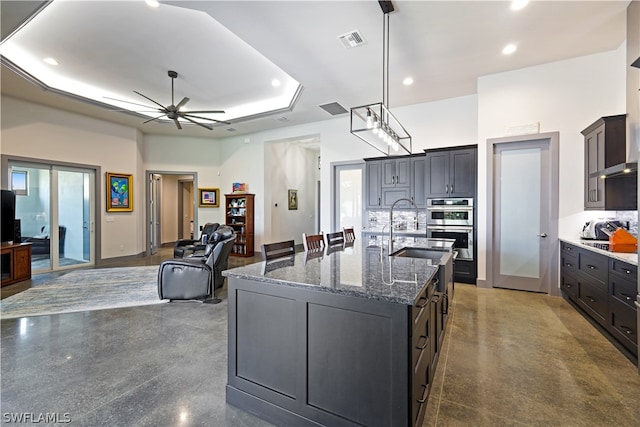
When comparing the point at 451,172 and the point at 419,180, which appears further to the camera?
the point at 419,180

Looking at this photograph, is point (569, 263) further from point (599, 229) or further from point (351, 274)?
point (351, 274)

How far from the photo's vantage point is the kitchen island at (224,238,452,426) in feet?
4.64

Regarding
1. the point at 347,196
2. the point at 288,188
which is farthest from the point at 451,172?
the point at 288,188

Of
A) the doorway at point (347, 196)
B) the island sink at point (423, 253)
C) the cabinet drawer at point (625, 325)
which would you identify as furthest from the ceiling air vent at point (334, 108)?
the cabinet drawer at point (625, 325)

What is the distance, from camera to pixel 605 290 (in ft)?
9.45

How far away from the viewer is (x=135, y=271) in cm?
593

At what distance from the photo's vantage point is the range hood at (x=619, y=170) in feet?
9.21

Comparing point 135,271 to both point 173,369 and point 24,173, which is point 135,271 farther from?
point 173,369

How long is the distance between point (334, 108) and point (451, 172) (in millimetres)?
2772

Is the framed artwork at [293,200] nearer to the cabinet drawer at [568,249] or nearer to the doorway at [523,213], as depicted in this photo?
the doorway at [523,213]

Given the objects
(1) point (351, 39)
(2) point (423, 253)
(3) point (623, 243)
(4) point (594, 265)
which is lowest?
(4) point (594, 265)

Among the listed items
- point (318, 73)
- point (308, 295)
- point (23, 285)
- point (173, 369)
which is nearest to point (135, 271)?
point (23, 285)

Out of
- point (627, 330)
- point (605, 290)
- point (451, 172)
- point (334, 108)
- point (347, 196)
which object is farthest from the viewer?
point (347, 196)

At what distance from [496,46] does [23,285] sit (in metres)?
8.27
